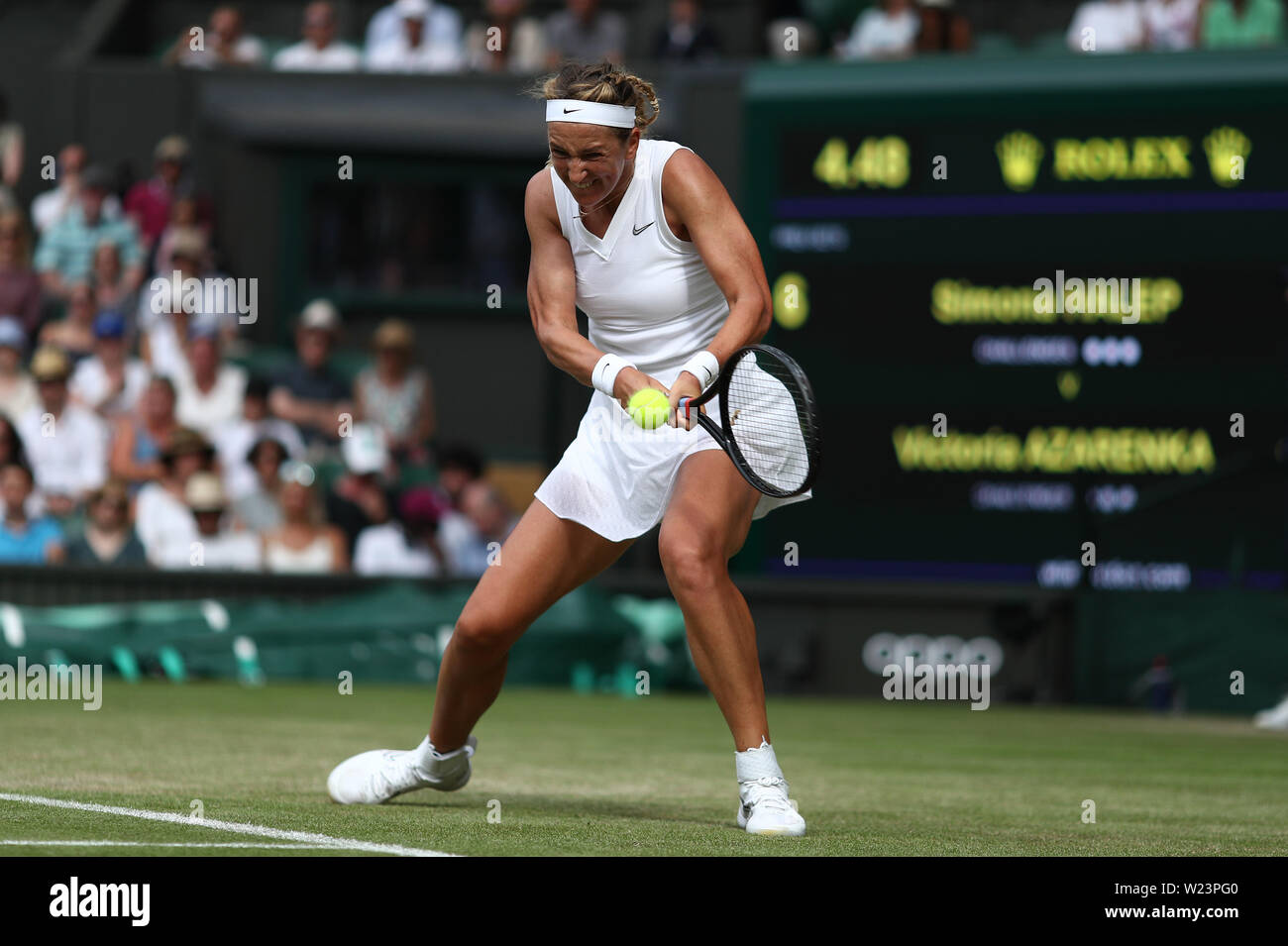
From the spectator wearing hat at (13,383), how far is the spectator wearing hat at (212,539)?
1.30 m

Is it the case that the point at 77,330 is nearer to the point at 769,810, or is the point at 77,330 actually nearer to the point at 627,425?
the point at 627,425

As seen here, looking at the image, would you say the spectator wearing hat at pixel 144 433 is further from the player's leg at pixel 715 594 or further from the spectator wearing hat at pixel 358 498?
the player's leg at pixel 715 594

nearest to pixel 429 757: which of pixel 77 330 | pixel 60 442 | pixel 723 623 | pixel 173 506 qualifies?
pixel 723 623

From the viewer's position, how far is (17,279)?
13.3 m

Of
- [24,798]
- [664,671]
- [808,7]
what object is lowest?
[664,671]

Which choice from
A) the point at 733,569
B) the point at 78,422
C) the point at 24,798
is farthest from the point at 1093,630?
the point at 24,798

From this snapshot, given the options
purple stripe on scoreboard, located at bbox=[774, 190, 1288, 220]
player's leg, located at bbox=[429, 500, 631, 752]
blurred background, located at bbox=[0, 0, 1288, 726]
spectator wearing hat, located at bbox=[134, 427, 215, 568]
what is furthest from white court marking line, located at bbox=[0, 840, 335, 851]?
purple stripe on scoreboard, located at bbox=[774, 190, 1288, 220]

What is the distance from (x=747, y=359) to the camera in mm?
5266

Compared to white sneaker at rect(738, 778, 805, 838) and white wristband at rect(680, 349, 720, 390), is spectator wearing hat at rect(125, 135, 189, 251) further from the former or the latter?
white sneaker at rect(738, 778, 805, 838)

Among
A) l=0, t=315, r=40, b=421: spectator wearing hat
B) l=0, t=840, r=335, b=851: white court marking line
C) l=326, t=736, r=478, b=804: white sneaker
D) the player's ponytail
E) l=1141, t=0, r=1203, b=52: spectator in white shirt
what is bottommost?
l=326, t=736, r=478, b=804: white sneaker

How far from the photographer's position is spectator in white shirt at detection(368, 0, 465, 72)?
13.8 meters

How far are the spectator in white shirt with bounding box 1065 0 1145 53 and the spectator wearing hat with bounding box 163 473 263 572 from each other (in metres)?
5.46

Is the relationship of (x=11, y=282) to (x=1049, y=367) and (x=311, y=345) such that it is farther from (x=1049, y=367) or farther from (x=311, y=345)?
(x=1049, y=367)

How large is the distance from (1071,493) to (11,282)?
679 centimetres
